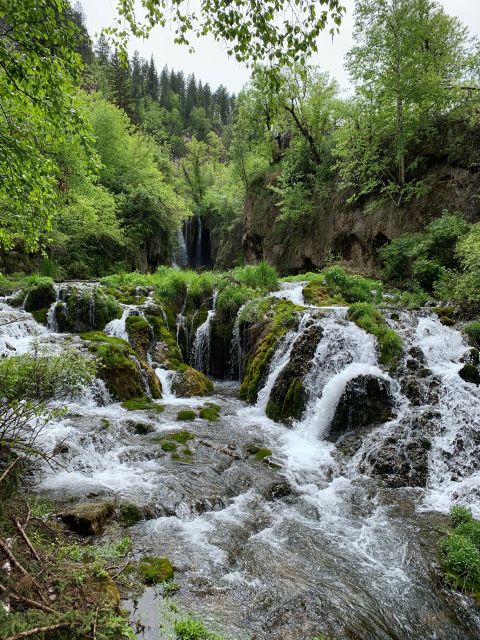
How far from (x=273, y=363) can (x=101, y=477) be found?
583 centimetres

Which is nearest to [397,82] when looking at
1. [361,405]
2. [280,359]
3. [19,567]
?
[280,359]

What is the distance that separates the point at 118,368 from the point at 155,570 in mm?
6836

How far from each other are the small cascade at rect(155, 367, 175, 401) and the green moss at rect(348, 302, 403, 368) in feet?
19.0

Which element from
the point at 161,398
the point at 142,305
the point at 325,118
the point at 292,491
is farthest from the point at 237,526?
the point at 325,118

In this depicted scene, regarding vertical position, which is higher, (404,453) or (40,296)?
(40,296)

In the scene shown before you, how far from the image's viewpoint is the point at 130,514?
17.0 ft

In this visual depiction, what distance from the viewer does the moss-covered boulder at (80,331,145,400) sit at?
1004 centimetres

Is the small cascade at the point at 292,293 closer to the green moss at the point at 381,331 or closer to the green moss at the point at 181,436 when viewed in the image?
the green moss at the point at 381,331

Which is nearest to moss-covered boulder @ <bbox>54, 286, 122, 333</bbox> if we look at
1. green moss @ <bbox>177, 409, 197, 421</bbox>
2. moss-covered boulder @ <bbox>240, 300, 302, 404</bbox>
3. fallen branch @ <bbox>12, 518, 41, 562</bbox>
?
green moss @ <bbox>177, 409, 197, 421</bbox>

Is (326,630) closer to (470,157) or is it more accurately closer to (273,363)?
(273,363)

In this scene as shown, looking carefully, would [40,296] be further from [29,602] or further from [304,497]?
[29,602]

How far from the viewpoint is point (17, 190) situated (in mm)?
5031

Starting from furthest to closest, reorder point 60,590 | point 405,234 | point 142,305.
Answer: point 405,234 → point 142,305 → point 60,590

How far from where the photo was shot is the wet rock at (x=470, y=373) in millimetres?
7994
